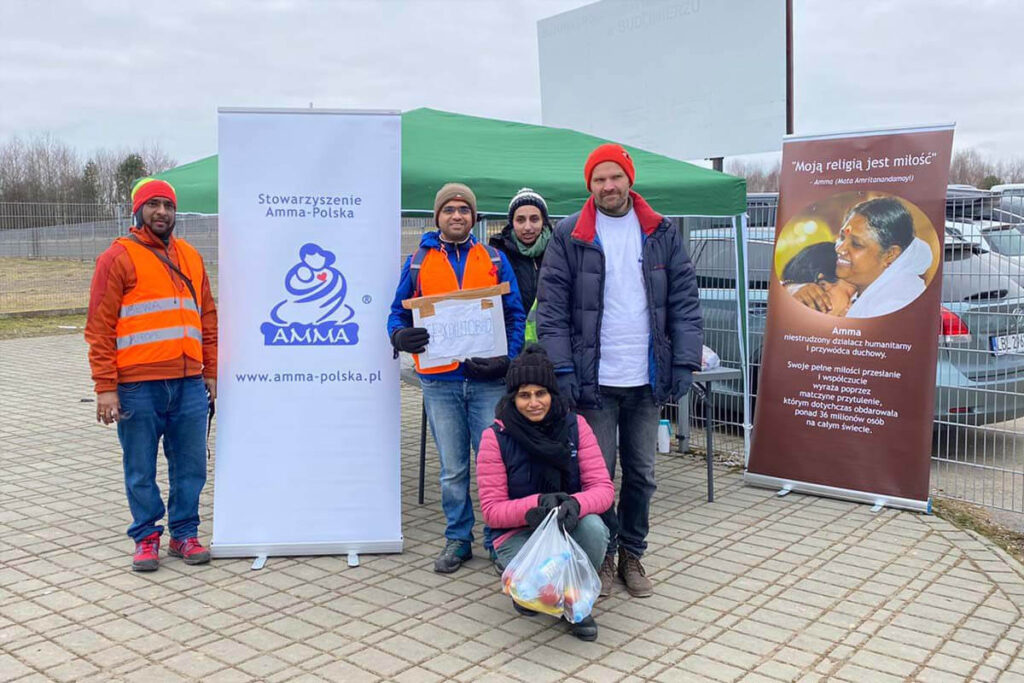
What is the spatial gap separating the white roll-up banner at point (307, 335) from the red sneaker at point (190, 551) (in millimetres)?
68

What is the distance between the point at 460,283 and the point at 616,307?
32.7 inches

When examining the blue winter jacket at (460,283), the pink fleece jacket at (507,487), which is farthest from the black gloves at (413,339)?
the pink fleece jacket at (507,487)

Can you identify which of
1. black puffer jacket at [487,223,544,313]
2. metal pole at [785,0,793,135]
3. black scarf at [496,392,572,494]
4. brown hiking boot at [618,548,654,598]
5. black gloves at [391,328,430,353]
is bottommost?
brown hiking boot at [618,548,654,598]

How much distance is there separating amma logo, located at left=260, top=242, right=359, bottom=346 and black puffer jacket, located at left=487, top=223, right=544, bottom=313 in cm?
95

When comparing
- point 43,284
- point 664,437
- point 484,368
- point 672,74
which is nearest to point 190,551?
point 484,368

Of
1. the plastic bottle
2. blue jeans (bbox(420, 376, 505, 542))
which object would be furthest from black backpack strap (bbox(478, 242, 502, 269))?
the plastic bottle

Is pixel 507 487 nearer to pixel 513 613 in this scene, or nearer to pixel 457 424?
pixel 513 613

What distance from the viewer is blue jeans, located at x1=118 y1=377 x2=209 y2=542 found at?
4.26 metres

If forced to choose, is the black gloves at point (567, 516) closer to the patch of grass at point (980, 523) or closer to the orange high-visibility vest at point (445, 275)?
the orange high-visibility vest at point (445, 275)

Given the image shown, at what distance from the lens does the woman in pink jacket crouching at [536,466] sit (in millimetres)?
3766

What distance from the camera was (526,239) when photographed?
4.96 meters

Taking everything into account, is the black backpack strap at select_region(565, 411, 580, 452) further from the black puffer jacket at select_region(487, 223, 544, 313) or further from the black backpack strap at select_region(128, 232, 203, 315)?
the black backpack strap at select_region(128, 232, 203, 315)

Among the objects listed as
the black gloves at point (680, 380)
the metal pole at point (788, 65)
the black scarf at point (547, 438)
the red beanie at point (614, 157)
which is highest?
the metal pole at point (788, 65)

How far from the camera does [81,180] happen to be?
32125 millimetres
